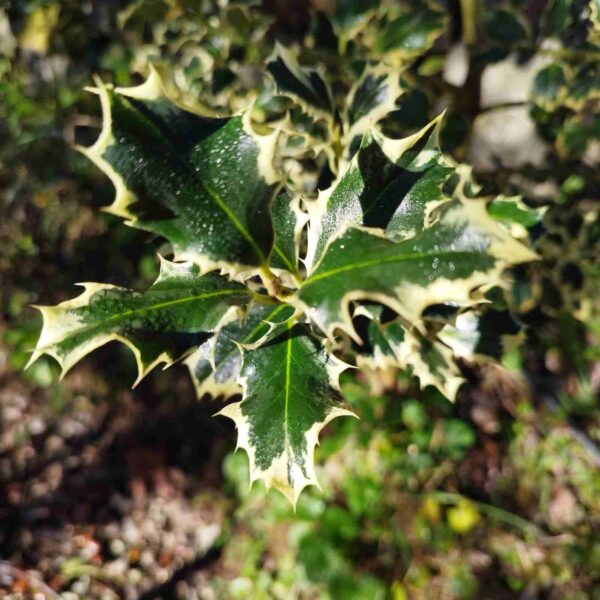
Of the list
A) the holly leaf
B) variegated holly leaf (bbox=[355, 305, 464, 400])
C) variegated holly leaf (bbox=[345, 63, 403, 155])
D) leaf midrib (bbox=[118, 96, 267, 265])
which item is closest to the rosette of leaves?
leaf midrib (bbox=[118, 96, 267, 265])

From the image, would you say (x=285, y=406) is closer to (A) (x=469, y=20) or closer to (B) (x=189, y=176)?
(B) (x=189, y=176)

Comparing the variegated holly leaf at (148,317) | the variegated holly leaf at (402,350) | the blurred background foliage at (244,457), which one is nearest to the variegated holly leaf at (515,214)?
the variegated holly leaf at (402,350)

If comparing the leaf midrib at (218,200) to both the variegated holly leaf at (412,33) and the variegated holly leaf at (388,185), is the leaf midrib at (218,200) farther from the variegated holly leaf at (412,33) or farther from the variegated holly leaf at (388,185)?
the variegated holly leaf at (412,33)

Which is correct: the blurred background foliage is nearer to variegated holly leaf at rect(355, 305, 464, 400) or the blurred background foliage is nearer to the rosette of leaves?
variegated holly leaf at rect(355, 305, 464, 400)

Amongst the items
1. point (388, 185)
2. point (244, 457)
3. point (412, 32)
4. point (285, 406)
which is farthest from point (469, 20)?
point (244, 457)

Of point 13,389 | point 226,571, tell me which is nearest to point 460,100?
point 226,571

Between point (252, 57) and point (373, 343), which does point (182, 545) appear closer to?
point (373, 343)
